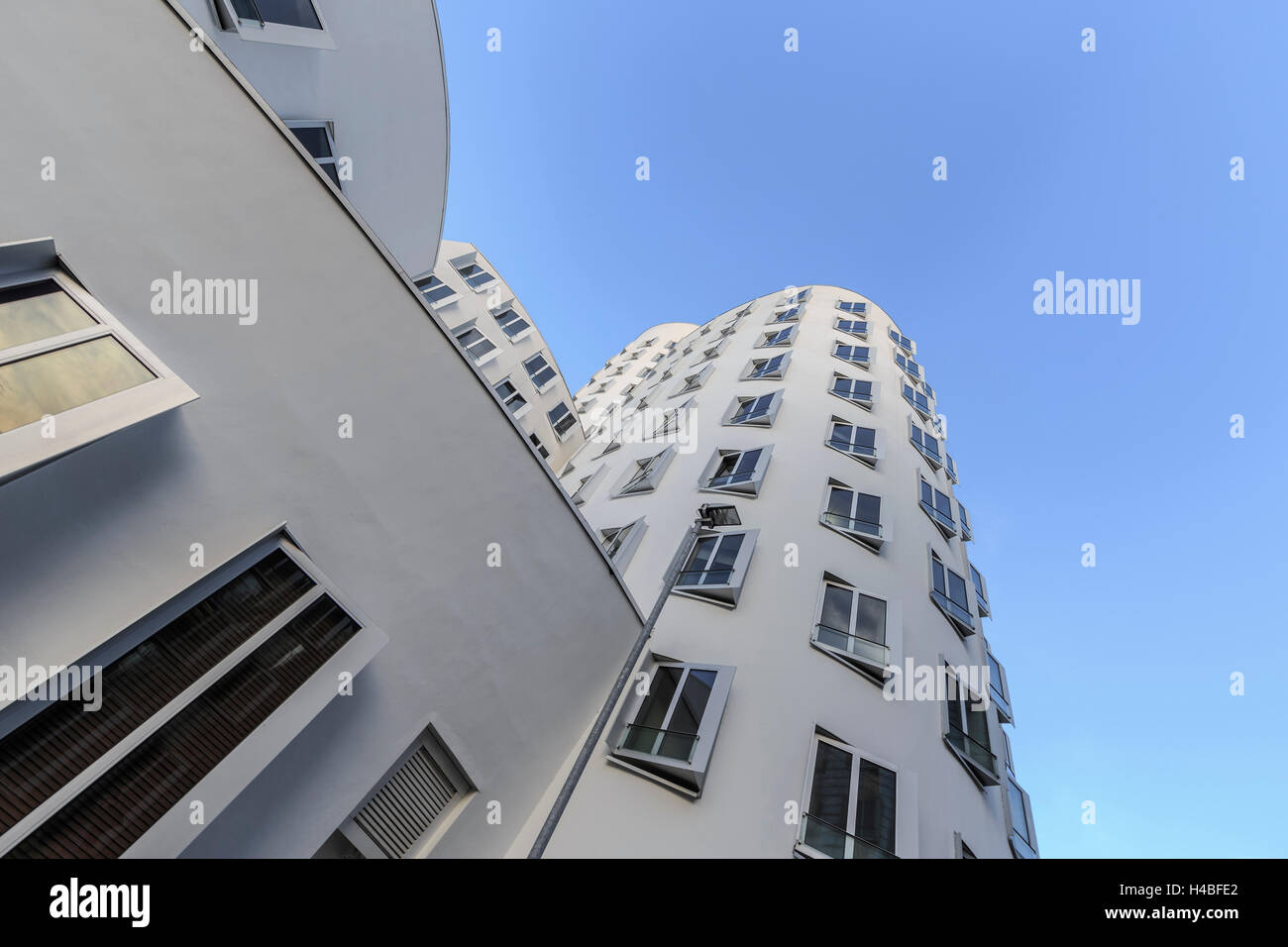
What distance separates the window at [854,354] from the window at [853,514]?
37.2ft

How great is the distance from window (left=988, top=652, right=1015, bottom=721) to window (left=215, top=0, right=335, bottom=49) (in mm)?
21936

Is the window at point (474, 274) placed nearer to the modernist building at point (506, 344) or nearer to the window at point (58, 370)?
the modernist building at point (506, 344)

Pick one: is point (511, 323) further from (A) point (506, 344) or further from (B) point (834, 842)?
(B) point (834, 842)

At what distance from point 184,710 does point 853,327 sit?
30.3 metres

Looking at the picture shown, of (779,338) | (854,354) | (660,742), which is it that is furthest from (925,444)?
(660,742)

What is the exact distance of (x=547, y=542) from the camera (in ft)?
32.0

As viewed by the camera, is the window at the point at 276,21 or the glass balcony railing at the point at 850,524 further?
the glass balcony railing at the point at 850,524

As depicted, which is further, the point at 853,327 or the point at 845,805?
the point at 853,327

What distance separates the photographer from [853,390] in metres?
21.9

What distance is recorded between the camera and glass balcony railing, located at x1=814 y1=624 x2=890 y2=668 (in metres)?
11.1

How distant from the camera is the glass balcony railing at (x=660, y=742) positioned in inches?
346

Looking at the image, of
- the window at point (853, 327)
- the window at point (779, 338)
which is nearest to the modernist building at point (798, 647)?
the window at point (779, 338)

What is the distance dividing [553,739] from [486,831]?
1.72m

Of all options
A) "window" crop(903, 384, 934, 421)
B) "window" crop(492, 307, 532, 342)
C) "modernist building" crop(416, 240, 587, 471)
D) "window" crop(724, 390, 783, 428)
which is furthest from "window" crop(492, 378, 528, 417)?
"window" crop(903, 384, 934, 421)
